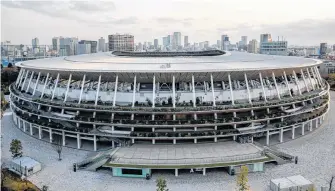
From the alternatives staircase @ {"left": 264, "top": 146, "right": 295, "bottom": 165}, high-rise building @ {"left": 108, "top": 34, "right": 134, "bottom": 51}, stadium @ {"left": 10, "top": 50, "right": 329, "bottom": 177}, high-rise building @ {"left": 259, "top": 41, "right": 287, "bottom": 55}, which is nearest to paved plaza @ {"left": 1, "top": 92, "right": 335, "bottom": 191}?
staircase @ {"left": 264, "top": 146, "right": 295, "bottom": 165}

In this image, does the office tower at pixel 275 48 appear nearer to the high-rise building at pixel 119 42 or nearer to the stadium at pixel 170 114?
the high-rise building at pixel 119 42

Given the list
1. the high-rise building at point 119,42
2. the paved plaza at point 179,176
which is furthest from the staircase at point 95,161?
the high-rise building at point 119,42

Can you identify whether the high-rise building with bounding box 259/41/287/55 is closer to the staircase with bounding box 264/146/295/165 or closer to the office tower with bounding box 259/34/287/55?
the office tower with bounding box 259/34/287/55

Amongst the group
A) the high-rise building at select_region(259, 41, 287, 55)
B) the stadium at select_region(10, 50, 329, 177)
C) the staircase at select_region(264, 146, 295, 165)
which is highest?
the high-rise building at select_region(259, 41, 287, 55)

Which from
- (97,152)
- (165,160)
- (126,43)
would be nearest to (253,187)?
(165,160)

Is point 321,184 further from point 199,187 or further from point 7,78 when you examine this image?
point 7,78

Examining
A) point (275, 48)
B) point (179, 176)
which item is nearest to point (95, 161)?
point (179, 176)

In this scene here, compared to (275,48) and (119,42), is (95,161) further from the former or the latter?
(275,48)
